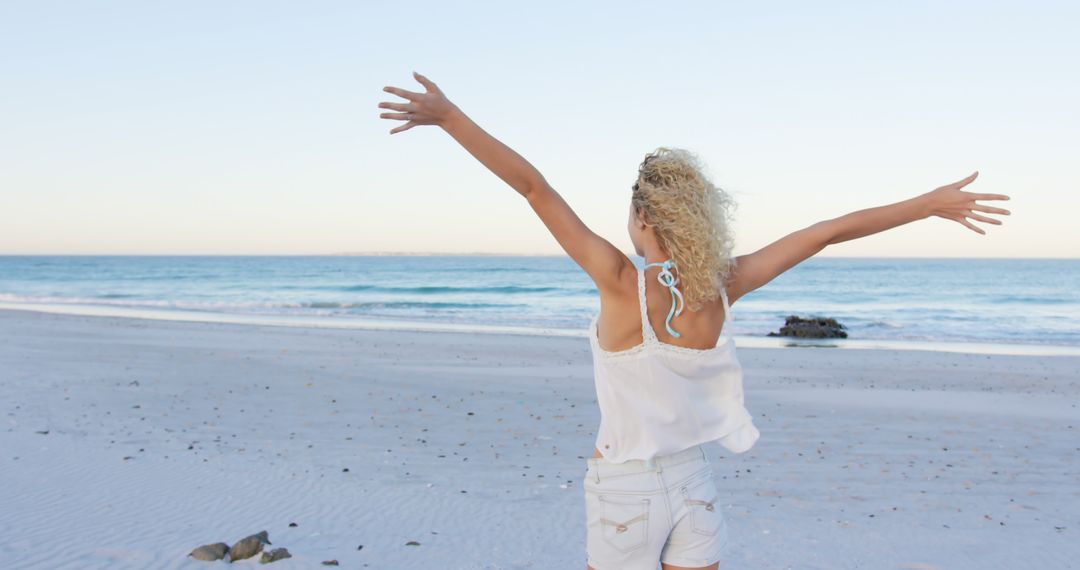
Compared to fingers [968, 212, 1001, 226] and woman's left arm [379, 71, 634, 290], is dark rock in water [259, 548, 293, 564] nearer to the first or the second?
woman's left arm [379, 71, 634, 290]

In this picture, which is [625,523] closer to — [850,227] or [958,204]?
[850,227]

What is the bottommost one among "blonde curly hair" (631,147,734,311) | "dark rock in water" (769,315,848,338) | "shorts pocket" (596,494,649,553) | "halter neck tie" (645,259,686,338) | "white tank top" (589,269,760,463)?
"dark rock in water" (769,315,848,338)

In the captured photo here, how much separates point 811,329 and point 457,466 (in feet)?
57.7

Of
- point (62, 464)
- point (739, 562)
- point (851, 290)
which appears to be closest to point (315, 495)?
point (62, 464)

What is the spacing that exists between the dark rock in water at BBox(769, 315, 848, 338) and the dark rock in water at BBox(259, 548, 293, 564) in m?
18.8

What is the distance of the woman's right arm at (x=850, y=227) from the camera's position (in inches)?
94.3

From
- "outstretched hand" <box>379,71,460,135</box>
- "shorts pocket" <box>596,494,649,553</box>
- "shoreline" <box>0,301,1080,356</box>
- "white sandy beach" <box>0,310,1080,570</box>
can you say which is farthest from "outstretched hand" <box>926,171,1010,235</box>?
"shoreline" <box>0,301,1080,356</box>

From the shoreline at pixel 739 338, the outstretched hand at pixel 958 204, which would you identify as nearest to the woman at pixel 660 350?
the outstretched hand at pixel 958 204

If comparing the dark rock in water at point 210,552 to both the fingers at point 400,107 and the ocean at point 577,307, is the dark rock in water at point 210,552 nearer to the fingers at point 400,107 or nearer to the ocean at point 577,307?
the fingers at point 400,107

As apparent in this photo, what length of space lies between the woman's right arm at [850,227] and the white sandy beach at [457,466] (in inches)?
115

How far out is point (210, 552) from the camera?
464cm

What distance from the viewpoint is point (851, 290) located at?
169ft

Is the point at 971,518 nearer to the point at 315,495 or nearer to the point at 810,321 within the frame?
the point at 315,495

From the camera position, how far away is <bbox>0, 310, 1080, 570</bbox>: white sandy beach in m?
5.05
